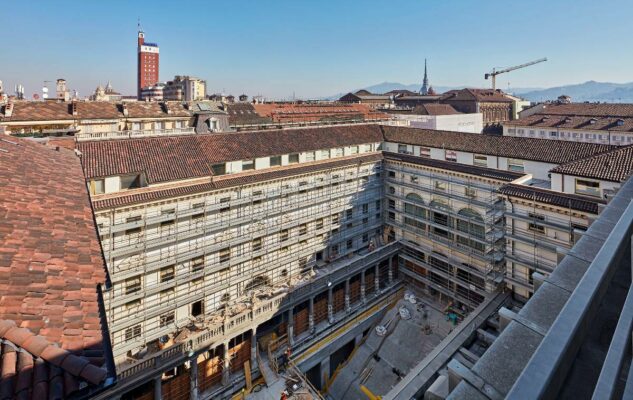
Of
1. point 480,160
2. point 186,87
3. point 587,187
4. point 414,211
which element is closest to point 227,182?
point 414,211

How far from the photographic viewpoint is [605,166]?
2744 centimetres

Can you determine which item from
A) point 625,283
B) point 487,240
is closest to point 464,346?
point 487,240

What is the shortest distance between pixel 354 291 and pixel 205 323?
17009 mm

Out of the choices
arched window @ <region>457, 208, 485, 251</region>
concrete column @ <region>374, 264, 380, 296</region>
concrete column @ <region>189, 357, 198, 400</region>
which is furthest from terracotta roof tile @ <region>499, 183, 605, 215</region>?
concrete column @ <region>189, 357, 198, 400</region>

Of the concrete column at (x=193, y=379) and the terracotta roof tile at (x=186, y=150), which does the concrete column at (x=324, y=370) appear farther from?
the terracotta roof tile at (x=186, y=150)

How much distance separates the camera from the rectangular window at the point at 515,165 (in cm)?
3566

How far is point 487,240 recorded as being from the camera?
34750 millimetres

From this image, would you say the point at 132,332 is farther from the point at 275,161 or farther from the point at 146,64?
the point at 146,64

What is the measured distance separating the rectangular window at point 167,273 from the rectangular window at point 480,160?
3046 cm

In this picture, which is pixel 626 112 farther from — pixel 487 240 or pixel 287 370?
pixel 287 370

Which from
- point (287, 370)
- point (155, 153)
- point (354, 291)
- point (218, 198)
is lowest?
point (287, 370)

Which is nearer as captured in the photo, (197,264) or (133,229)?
(133,229)

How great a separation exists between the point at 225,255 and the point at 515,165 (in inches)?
1099

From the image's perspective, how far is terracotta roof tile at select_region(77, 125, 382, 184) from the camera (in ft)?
93.6
